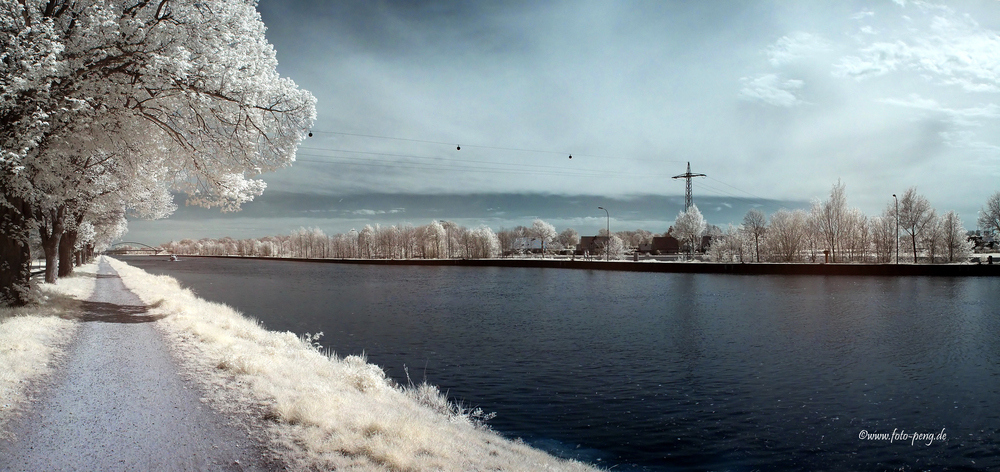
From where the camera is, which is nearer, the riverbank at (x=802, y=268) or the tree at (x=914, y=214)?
the riverbank at (x=802, y=268)

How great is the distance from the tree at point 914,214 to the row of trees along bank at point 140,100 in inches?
3172

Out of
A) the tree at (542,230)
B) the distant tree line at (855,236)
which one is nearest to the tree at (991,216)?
the distant tree line at (855,236)

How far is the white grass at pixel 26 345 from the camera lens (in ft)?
24.5

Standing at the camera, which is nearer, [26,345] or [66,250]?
[26,345]

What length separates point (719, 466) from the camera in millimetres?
8930

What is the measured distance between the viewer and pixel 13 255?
1466cm

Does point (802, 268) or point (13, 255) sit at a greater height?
point (13, 255)

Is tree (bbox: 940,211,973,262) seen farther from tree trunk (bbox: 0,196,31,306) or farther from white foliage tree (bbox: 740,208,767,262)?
tree trunk (bbox: 0,196,31,306)

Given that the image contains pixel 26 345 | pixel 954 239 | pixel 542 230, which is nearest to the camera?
pixel 26 345

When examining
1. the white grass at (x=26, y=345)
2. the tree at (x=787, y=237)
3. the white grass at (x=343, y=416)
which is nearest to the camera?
the white grass at (x=343, y=416)

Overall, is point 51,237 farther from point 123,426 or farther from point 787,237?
point 787,237

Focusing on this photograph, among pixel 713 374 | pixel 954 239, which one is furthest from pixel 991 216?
pixel 713 374

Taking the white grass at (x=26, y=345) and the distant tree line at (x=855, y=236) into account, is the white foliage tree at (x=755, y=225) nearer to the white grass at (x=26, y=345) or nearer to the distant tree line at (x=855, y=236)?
the distant tree line at (x=855, y=236)

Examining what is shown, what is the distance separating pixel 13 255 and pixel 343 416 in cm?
1375
